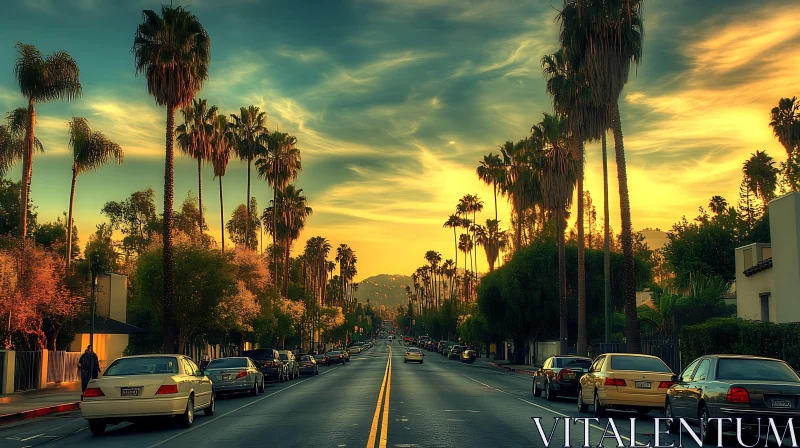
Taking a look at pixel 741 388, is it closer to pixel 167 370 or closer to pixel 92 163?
pixel 167 370

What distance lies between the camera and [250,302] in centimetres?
4997

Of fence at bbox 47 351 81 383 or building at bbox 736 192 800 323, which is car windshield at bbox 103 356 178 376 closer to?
fence at bbox 47 351 81 383

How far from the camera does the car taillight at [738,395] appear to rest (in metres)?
13.1

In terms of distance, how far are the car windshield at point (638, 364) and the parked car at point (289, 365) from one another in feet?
82.9

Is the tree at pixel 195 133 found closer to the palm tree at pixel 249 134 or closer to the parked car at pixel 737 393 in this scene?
the palm tree at pixel 249 134

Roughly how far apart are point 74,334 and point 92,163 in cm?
1574

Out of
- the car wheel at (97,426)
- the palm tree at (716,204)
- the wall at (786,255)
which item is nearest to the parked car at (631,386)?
the car wheel at (97,426)

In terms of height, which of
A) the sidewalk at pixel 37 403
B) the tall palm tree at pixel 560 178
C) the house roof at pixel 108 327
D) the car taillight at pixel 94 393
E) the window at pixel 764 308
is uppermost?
the tall palm tree at pixel 560 178

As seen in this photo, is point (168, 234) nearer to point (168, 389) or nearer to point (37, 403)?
point (37, 403)

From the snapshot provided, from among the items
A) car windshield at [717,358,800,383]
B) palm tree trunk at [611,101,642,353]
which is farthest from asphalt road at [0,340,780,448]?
palm tree trunk at [611,101,642,353]

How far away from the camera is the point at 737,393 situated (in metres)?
13.2

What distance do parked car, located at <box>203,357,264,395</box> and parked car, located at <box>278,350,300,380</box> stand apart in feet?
43.5

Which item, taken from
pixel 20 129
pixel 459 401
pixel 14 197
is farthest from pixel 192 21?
pixel 14 197

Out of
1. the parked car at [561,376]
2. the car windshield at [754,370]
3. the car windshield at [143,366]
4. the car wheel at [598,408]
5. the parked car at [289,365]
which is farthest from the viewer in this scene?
the parked car at [289,365]
